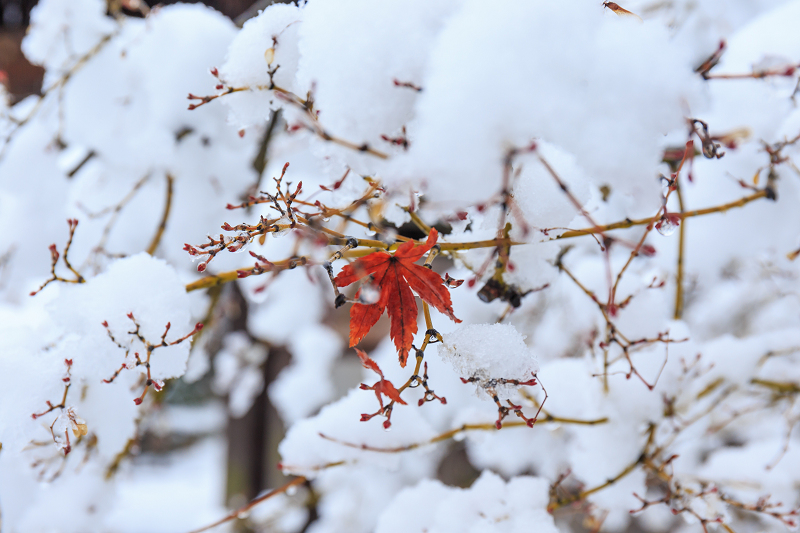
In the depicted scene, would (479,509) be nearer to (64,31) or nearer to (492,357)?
(492,357)

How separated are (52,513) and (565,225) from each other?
111cm

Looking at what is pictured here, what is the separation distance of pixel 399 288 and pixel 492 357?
0.13m

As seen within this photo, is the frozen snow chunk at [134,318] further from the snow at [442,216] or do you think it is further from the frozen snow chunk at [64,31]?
the frozen snow chunk at [64,31]

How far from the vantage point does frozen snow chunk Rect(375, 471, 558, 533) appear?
0.72m

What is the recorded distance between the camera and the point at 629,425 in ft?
2.68

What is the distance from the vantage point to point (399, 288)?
1.77 ft

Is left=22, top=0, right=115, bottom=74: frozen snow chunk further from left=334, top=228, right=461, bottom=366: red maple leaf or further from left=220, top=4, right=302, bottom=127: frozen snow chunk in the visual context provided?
left=334, top=228, right=461, bottom=366: red maple leaf

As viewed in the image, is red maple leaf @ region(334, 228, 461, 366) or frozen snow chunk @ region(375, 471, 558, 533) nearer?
red maple leaf @ region(334, 228, 461, 366)

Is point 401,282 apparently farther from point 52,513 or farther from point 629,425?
point 52,513

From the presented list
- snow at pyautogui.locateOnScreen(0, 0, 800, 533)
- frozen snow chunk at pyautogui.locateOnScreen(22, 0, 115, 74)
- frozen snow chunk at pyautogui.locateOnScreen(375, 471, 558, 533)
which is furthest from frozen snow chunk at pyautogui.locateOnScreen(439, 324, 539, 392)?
frozen snow chunk at pyautogui.locateOnScreen(22, 0, 115, 74)

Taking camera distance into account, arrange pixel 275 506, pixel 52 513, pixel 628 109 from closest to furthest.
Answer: pixel 628 109 < pixel 52 513 < pixel 275 506

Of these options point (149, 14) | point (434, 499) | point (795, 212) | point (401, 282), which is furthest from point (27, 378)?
point (795, 212)

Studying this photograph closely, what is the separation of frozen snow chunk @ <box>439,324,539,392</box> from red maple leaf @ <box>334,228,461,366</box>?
3cm

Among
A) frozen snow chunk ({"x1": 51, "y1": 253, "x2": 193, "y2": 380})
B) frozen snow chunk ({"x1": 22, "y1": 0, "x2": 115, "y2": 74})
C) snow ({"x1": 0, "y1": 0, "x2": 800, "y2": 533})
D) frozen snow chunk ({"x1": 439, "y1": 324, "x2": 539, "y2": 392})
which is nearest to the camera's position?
snow ({"x1": 0, "y1": 0, "x2": 800, "y2": 533})
